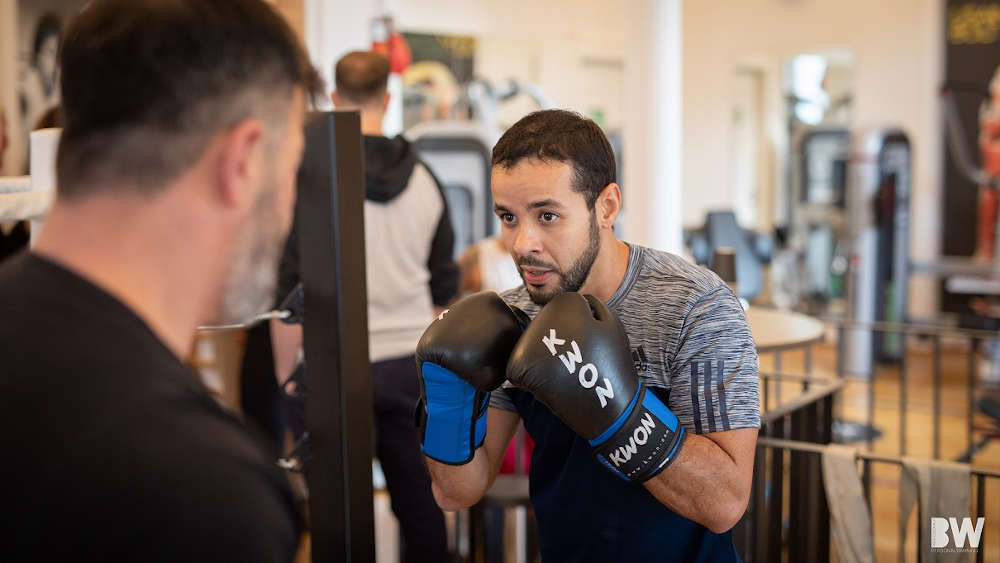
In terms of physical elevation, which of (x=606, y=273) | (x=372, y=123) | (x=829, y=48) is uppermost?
(x=829, y=48)

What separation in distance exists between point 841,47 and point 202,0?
810 cm

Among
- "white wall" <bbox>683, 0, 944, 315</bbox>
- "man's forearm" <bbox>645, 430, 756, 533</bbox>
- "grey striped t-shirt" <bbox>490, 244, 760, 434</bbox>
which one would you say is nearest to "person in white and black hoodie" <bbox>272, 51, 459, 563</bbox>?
"grey striped t-shirt" <bbox>490, 244, 760, 434</bbox>

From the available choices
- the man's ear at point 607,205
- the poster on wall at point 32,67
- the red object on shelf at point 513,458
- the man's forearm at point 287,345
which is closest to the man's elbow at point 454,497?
the man's ear at point 607,205

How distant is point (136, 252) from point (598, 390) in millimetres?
723

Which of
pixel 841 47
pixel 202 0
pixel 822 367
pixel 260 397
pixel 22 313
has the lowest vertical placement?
pixel 822 367

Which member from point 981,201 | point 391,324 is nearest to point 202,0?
point 391,324

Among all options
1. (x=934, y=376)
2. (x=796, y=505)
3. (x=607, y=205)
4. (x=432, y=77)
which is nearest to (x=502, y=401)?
(x=607, y=205)

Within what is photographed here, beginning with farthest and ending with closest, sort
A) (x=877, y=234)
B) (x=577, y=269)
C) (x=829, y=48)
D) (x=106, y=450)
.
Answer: (x=829, y=48)
(x=877, y=234)
(x=577, y=269)
(x=106, y=450)

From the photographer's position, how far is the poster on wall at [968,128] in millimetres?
6988

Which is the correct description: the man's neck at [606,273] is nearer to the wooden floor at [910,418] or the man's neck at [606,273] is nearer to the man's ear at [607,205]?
the man's ear at [607,205]

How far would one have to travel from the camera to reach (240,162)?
2.48ft

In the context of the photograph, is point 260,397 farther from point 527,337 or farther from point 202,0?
point 202,0

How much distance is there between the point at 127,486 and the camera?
64cm

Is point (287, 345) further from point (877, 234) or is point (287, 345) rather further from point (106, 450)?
point (877, 234)
